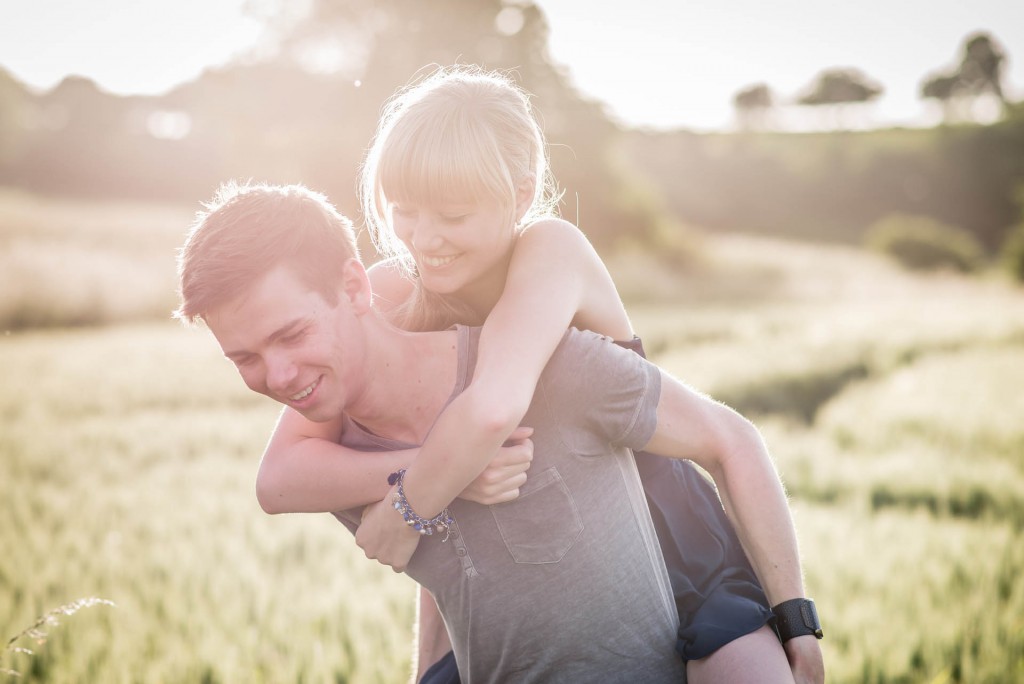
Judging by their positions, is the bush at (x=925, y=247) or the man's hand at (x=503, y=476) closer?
the man's hand at (x=503, y=476)

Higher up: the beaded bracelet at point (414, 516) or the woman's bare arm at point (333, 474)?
the woman's bare arm at point (333, 474)

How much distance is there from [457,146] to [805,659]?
1.79 m

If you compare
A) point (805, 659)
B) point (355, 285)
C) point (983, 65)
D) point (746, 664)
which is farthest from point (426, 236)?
point (983, 65)

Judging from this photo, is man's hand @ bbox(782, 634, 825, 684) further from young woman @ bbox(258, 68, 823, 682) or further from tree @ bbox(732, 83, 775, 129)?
tree @ bbox(732, 83, 775, 129)

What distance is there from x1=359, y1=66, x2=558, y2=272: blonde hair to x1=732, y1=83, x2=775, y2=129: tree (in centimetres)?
11408

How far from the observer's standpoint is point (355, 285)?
216cm

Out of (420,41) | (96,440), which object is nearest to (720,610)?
(96,440)

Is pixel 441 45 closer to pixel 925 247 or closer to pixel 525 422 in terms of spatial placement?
pixel 525 422

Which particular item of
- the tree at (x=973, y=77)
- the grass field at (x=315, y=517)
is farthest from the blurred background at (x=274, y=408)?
the tree at (x=973, y=77)

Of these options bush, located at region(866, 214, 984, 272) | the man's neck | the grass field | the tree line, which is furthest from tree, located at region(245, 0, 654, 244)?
bush, located at region(866, 214, 984, 272)

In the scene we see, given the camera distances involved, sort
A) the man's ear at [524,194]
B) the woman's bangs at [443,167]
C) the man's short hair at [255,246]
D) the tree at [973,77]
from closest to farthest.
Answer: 1. the man's short hair at [255,246]
2. the woman's bangs at [443,167]
3. the man's ear at [524,194]
4. the tree at [973,77]

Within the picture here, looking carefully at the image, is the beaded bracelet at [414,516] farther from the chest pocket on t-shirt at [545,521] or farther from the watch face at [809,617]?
the watch face at [809,617]

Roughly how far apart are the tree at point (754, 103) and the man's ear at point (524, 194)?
374 ft

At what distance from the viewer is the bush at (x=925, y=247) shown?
44188 mm
